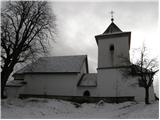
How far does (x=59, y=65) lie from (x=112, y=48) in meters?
10.2

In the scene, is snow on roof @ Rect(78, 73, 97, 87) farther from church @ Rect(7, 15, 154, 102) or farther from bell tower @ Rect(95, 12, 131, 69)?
bell tower @ Rect(95, 12, 131, 69)

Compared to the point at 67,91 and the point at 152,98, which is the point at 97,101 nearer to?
the point at 67,91

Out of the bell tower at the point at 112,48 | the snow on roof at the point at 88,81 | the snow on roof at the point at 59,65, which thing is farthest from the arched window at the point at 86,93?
the bell tower at the point at 112,48

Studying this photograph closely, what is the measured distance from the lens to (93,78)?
28.7 meters

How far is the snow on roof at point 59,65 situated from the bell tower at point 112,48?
4768mm

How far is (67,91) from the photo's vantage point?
2805 centimetres

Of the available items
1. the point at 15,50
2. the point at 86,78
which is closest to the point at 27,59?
the point at 15,50

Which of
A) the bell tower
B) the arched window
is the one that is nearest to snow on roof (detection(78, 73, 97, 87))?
the arched window

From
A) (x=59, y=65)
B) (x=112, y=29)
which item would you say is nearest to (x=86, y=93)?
(x=59, y=65)

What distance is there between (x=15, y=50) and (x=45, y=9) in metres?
6.16

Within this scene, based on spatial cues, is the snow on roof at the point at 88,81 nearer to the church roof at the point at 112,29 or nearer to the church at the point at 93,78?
the church at the point at 93,78

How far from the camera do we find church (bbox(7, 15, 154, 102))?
24797 mm

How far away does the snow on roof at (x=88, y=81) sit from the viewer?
27.1 m

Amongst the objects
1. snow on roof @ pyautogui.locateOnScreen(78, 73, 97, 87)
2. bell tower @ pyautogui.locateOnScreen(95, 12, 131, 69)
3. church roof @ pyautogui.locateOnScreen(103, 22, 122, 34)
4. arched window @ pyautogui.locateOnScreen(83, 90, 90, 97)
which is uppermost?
church roof @ pyautogui.locateOnScreen(103, 22, 122, 34)
